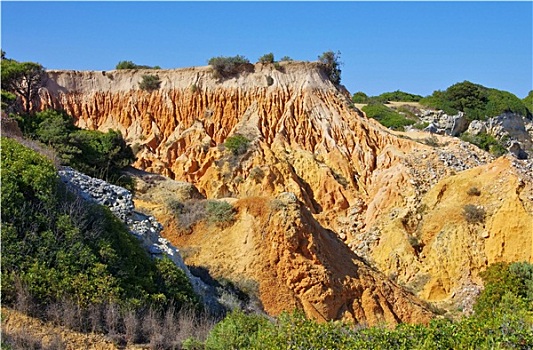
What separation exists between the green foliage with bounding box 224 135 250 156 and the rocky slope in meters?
0.36

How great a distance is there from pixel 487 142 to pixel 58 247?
44.6 metres

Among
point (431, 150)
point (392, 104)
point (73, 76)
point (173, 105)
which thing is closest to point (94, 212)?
point (431, 150)

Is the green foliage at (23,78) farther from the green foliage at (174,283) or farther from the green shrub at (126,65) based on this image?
the green foliage at (174,283)

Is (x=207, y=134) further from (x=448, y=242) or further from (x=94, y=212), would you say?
(x=94, y=212)

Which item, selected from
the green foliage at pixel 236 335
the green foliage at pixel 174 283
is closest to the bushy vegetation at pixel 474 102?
the green foliage at pixel 174 283

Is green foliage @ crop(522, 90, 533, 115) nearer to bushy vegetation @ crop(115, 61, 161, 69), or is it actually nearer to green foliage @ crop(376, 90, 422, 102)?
green foliage @ crop(376, 90, 422, 102)

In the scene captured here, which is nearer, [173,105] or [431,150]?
[431,150]

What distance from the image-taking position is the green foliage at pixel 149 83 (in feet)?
147

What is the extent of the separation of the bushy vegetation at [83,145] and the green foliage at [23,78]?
7466mm

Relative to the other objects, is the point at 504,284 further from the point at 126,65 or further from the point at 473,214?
the point at 126,65

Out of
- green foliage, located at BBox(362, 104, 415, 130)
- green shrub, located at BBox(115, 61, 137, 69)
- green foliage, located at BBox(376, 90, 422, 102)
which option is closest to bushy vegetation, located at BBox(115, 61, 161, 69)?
green shrub, located at BBox(115, 61, 137, 69)

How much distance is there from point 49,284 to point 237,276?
1009cm

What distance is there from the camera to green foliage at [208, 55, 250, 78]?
4388 cm

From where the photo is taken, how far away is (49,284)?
39.2ft
